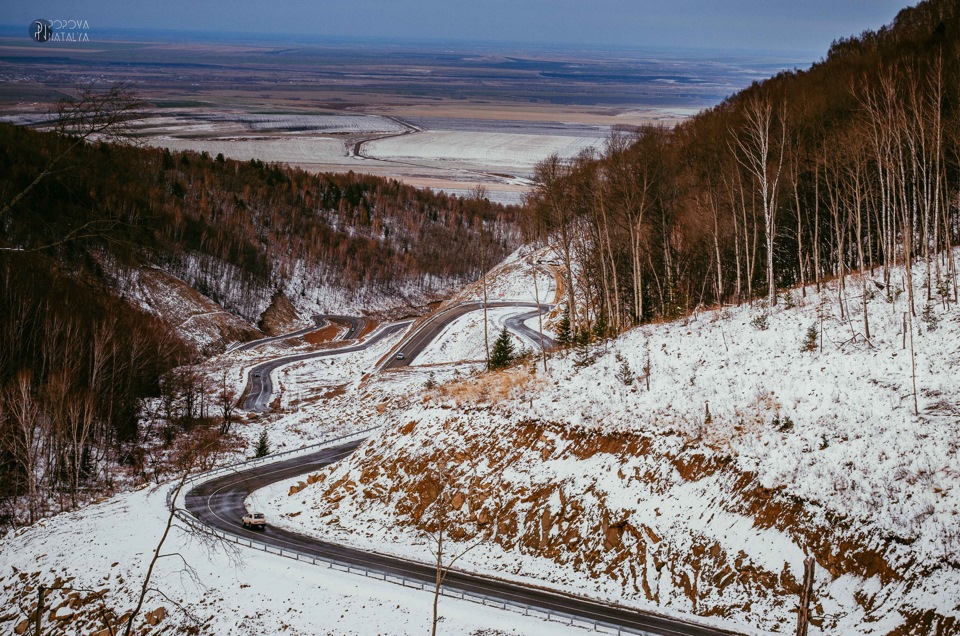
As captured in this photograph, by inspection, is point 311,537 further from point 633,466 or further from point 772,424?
point 772,424

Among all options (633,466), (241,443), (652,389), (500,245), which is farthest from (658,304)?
(500,245)

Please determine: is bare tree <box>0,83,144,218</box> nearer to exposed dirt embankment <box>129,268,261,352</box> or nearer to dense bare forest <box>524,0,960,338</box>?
dense bare forest <box>524,0,960,338</box>

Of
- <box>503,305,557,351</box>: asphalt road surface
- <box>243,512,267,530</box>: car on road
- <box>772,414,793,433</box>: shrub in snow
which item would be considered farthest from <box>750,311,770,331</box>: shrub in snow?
<box>503,305,557,351</box>: asphalt road surface

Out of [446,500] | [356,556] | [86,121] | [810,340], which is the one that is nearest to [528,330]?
[446,500]

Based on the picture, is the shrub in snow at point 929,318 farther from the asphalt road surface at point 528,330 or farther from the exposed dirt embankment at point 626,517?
the asphalt road surface at point 528,330

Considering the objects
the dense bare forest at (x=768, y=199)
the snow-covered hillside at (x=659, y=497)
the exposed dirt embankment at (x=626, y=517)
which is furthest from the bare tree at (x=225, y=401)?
the dense bare forest at (x=768, y=199)

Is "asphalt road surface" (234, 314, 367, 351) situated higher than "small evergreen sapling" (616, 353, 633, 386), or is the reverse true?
"small evergreen sapling" (616, 353, 633, 386)
